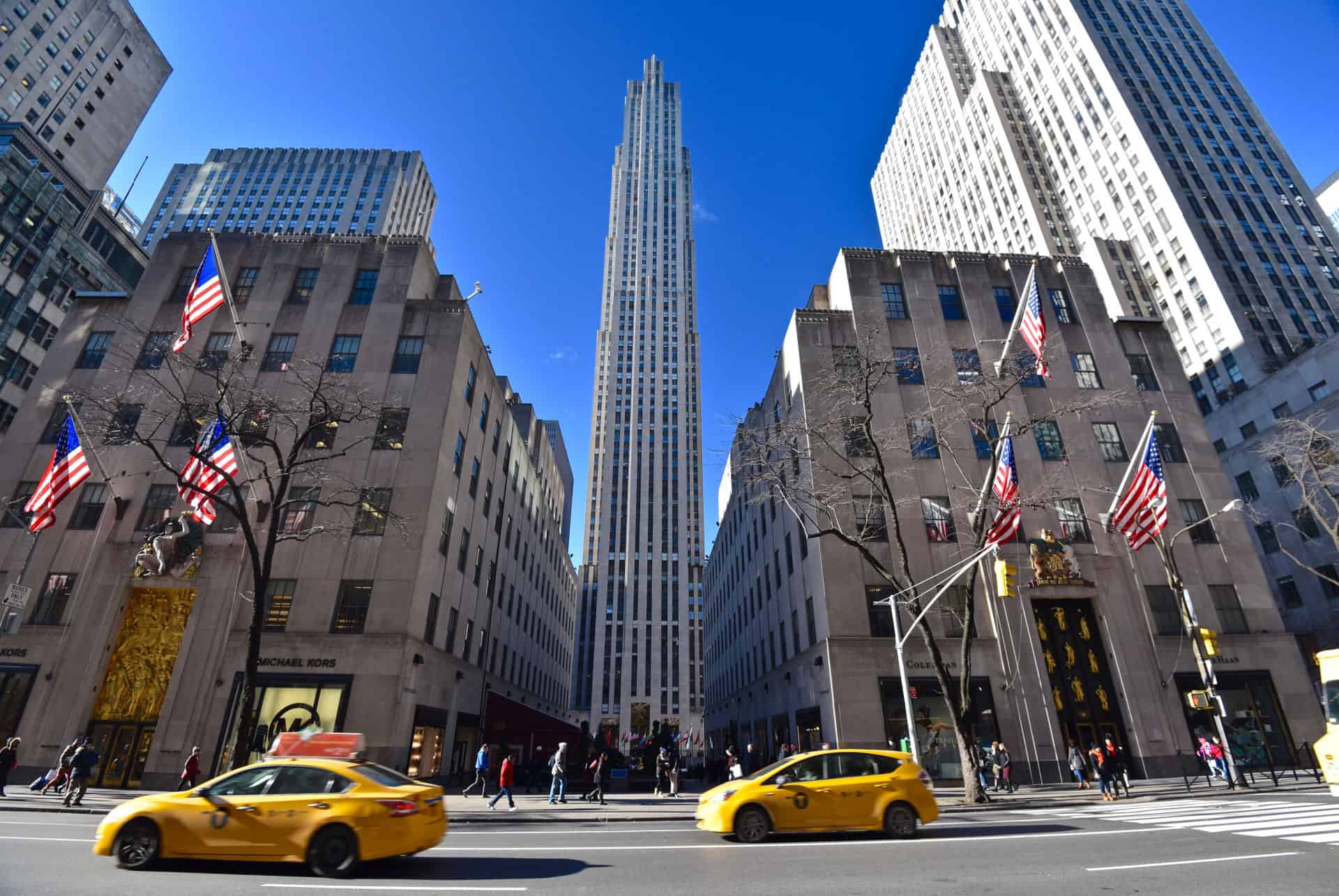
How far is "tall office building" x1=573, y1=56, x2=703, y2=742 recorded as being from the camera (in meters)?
91.6

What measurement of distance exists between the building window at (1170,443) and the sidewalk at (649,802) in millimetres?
15339

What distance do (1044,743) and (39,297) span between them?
80.9 metres

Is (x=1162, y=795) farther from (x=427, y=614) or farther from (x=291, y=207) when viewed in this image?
(x=291, y=207)

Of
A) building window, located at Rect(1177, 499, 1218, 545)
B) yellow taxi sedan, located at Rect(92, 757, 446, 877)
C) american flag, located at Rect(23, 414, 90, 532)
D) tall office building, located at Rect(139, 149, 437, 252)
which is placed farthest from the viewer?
tall office building, located at Rect(139, 149, 437, 252)

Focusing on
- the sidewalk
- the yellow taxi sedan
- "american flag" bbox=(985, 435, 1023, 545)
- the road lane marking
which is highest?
"american flag" bbox=(985, 435, 1023, 545)

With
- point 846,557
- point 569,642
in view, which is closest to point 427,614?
point 846,557

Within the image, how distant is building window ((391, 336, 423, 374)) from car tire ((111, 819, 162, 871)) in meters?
26.4

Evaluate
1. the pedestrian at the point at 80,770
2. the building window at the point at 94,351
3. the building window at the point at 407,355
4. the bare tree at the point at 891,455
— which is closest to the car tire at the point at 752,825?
the bare tree at the point at 891,455

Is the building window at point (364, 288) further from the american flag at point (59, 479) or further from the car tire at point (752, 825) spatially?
the car tire at point (752, 825)

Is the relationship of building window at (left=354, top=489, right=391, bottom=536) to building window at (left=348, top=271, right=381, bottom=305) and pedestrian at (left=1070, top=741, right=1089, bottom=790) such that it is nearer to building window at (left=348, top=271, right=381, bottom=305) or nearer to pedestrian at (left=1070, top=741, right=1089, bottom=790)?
building window at (left=348, top=271, right=381, bottom=305)

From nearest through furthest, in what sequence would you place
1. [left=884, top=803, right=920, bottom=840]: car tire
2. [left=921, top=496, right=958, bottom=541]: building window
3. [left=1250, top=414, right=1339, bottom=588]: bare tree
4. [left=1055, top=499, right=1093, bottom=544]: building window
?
[left=884, top=803, right=920, bottom=840]: car tire, [left=1250, top=414, right=1339, bottom=588]: bare tree, [left=921, top=496, right=958, bottom=541]: building window, [left=1055, top=499, right=1093, bottom=544]: building window

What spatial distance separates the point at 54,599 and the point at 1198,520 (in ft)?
183

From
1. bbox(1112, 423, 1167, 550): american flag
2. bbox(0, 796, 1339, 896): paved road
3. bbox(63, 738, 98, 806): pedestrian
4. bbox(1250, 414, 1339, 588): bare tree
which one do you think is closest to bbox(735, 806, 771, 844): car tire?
bbox(0, 796, 1339, 896): paved road

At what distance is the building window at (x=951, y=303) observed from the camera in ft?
116
